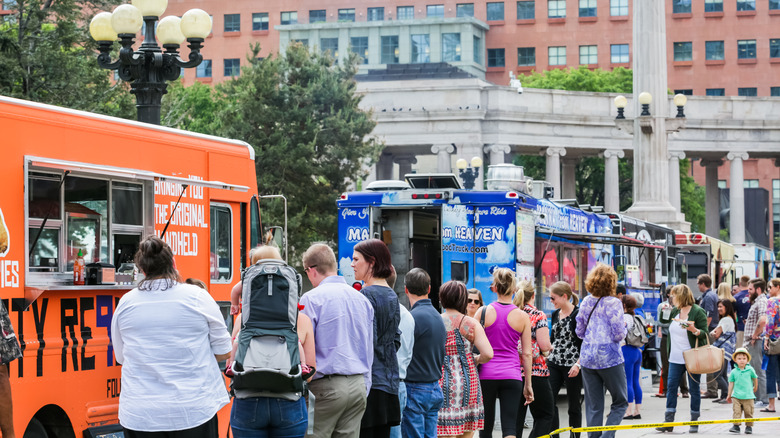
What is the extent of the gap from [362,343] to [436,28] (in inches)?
3494

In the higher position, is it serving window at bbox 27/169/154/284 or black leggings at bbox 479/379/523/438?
serving window at bbox 27/169/154/284

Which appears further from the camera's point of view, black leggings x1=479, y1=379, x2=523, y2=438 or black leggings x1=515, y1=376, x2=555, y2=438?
black leggings x1=515, y1=376, x2=555, y2=438

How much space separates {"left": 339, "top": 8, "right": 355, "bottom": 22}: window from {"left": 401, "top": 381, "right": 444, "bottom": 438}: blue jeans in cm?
9727

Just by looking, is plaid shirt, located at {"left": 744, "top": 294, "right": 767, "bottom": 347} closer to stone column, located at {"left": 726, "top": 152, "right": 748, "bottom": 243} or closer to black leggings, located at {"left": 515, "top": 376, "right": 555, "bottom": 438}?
black leggings, located at {"left": 515, "top": 376, "right": 555, "bottom": 438}

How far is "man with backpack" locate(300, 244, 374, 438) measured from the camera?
24.8 feet

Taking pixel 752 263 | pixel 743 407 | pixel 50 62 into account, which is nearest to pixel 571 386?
pixel 743 407

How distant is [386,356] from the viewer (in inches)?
323

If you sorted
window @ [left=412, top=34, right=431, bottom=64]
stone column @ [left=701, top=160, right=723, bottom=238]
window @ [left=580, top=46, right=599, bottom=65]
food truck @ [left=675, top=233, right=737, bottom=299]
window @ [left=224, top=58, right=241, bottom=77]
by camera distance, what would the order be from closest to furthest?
food truck @ [left=675, top=233, right=737, bottom=299]
stone column @ [left=701, top=160, right=723, bottom=238]
window @ [left=412, top=34, right=431, bottom=64]
window @ [left=580, top=46, right=599, bottom=65]
window @ [left=224, top=58, right=241, bottom=77]

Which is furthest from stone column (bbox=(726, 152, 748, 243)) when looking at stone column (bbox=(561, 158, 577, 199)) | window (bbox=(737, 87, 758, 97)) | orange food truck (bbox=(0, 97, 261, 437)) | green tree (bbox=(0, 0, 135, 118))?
orange food truck (bbox=(0, 97, 261, 437))

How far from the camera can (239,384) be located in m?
6.83

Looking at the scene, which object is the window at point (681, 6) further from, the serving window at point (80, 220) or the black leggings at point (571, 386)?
the serving window at point (80, 220)

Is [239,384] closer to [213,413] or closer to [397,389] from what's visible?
[213,413]

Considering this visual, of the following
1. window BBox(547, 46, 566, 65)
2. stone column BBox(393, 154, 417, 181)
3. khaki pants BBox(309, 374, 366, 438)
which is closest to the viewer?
khaki pants BBox(309, 374, 366, 438)

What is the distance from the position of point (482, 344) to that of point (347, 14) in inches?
3818
